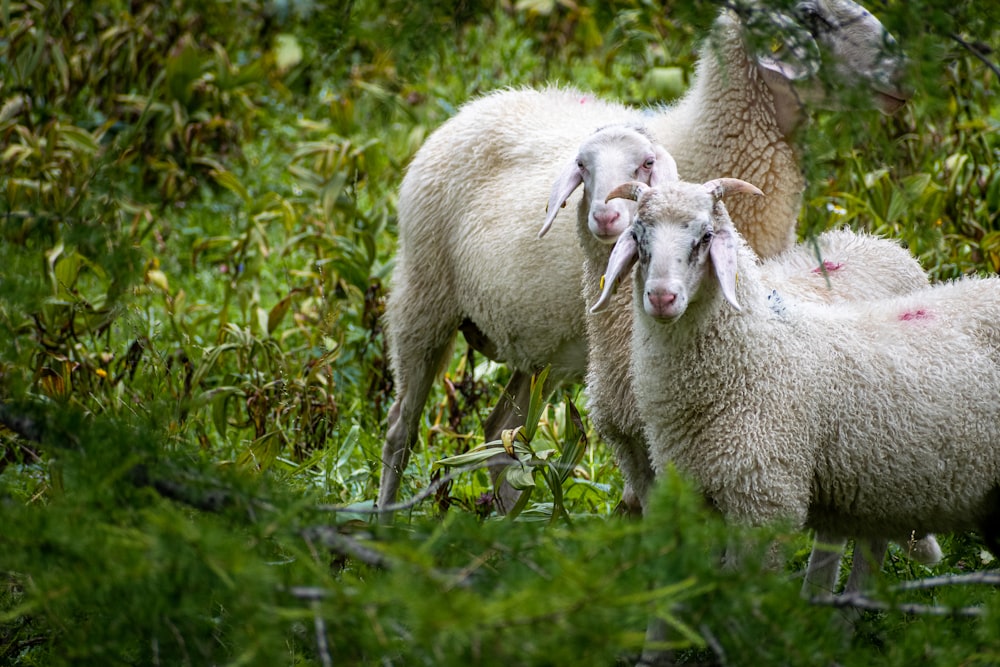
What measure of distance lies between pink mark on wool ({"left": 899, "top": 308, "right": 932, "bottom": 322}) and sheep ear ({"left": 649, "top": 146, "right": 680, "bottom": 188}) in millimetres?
758

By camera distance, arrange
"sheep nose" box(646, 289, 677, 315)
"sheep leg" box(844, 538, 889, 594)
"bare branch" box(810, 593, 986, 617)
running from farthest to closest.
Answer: "sheep leg" box(844, 538, 889, 594)
"sheep nose" box(646, 289, 677, 315)
"bare branch" box(810, 593, 986, 617)

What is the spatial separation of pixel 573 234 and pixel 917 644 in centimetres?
213

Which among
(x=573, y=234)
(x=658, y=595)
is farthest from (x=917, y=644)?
(x=573, y=234)

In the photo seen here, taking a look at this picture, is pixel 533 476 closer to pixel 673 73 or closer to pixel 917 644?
pixel 917 644

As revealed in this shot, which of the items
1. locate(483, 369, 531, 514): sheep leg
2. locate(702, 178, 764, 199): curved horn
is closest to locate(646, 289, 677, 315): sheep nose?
locate(702, 178, 764, 199): curved horn

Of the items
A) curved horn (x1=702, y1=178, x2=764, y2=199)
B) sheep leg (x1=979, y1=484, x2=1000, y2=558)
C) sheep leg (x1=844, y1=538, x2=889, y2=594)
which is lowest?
sheep leg (x1=844, y1=538, x2=889, y2=594)

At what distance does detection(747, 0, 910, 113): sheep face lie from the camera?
208cm

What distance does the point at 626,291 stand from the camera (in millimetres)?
3277

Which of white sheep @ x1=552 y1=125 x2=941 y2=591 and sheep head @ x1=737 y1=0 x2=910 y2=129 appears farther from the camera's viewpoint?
white sheep @ x1=552 y1=125 x2=941 y2=591

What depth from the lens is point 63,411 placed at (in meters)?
2.13

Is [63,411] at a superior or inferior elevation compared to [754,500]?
superior

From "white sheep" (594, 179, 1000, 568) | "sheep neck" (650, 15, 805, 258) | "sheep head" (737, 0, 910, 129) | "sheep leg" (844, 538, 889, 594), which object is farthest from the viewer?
"sheep neck" (650, 15, 805, 258)

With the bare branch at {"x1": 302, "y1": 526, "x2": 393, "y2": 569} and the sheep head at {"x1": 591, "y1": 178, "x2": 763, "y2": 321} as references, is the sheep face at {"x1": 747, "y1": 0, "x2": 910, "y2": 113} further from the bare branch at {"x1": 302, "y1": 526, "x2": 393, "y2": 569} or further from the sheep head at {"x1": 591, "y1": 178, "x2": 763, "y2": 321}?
the bare branch at {"x1": 302, "y1": 526, "x2": 393, "y2": 569}

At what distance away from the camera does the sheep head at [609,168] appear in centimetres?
320
